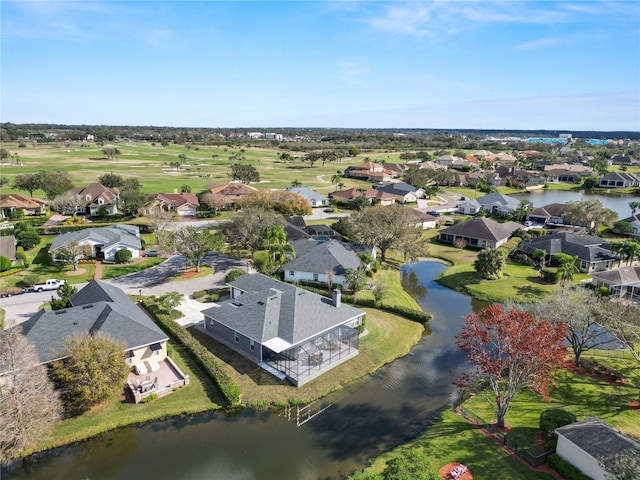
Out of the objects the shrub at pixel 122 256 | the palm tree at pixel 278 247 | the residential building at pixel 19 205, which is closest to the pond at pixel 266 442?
the palm tree at pixel 278 247

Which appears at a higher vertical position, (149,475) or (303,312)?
(303,312)

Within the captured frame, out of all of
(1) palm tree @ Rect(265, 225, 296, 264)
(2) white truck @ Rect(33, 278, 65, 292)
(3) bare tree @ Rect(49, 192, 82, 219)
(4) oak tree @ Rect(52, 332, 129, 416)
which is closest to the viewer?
(4) oak tree @ Rect(52, 332, 129, 416)

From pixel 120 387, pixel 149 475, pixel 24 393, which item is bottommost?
pixel 149 475

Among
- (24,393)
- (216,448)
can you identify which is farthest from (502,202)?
(24,393)

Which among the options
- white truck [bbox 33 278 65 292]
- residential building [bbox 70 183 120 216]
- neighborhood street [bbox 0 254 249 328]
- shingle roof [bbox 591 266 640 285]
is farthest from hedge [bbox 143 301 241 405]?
residential building [bbox 70 183 120 216]

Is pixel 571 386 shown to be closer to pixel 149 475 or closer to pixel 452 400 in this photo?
pixel 452 400

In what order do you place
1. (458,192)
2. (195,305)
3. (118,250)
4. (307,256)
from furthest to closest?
(458,192) → (118,250) → (307,256) → (195,305)

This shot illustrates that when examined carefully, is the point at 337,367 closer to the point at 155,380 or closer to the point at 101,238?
the point at 155,380

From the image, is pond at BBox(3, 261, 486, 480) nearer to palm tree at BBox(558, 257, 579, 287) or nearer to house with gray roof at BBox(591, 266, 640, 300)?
palm tree at BBox(558, 257, 579, 287)
